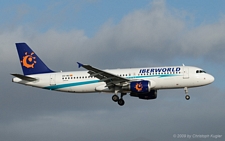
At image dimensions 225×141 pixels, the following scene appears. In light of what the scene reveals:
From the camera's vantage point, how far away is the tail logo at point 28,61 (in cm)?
7350

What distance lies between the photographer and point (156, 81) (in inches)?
2618

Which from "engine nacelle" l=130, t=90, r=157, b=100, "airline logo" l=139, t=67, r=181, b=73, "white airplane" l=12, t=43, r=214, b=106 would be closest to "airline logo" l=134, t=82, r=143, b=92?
"white airplane" l=12, t=43, r=214, b=106

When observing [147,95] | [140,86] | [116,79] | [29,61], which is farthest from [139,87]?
[29,61]

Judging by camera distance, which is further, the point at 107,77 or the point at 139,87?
the point at 107,77

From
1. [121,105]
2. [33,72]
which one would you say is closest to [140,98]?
[121,105]

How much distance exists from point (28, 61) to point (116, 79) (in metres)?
13.2

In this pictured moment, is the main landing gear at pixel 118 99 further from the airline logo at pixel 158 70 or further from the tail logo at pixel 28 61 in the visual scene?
the tail logo at pixel 28 61

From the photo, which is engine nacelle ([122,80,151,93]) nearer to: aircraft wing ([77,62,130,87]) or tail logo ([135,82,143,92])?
tail logo ([135,82,143,92])

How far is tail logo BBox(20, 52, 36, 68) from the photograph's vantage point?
73.5 m

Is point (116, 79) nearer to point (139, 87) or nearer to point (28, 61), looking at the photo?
point (139, 87)

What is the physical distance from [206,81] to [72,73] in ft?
51.8

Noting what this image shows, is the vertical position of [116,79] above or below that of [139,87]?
above

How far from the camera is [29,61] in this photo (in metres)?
73.9

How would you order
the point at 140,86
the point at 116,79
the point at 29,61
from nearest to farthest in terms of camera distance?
the point at 140,86
the point at 116,79
the point at 29,61
